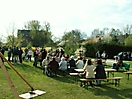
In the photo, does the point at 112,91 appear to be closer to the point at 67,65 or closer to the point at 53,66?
the point at 53,66

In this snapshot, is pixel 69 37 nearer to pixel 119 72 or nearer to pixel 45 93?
pixel 119 72

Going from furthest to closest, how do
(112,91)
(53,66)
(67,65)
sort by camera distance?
(67,65), (53,66), (112,91)

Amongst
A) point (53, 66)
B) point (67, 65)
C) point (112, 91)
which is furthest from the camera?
point (67, 65)

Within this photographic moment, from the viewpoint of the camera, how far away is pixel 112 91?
1154 cm

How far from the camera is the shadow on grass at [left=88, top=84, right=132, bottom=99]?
1052 centimetres

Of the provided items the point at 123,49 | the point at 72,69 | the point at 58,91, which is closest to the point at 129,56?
the point at 123,49

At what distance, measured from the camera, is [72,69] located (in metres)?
16.5

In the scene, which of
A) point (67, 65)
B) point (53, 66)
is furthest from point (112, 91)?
point (67, 65)

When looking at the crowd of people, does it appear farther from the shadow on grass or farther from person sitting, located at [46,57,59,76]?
the shadow on grass

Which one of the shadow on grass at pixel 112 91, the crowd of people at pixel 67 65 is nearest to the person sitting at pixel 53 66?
the crowd of people at pixel 67 65

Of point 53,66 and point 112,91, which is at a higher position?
point 53,66

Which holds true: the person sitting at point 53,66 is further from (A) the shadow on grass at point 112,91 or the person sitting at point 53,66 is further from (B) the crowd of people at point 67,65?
(A) the shadow on grass at point 112,91

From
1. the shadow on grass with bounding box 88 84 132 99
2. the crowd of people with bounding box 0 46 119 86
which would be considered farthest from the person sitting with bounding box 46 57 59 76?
the shadow on grass with bounding box 88 84 132 99

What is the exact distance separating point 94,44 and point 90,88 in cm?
2720
